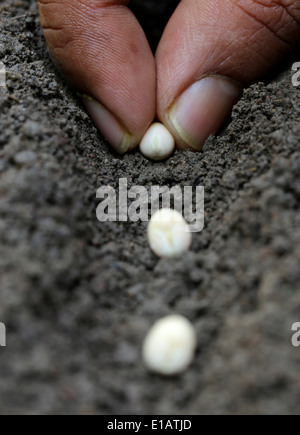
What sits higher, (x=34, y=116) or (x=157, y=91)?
(x=157, y=91)

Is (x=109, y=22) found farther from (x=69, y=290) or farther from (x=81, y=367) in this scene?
(x=81, y=367)

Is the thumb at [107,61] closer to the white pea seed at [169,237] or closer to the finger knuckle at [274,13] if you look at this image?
the finger knuckle at [274,13]

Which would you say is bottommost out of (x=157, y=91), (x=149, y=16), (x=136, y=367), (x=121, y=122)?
(x=136, y=367)

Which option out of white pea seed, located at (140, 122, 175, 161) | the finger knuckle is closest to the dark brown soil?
white pea seed, located at (140, 122, 175, 161)

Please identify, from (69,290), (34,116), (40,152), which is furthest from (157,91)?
(69,290)

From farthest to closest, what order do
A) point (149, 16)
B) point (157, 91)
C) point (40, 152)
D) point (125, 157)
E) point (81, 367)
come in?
point (149, 16), point (157, 91), point (125, 157), point (40, 152), point (81, 367)

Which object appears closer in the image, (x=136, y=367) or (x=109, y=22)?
(x=136, y=367)

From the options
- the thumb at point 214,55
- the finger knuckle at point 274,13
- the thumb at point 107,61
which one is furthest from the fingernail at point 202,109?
the finger knuckle at point 274,13

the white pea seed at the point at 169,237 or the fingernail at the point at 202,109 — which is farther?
the fingernail at the point at 202,109
